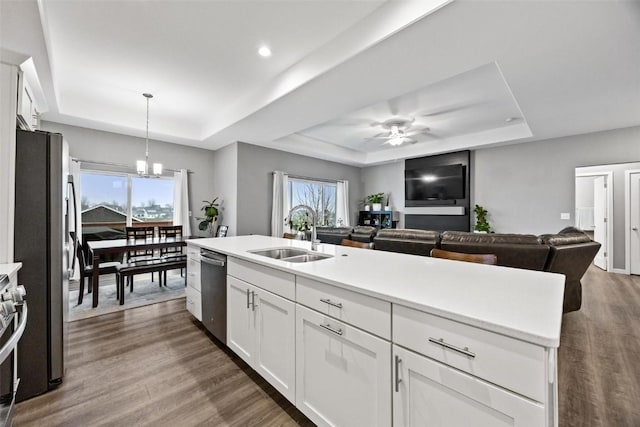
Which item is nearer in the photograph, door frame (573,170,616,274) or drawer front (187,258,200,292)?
drawer front (187,258,200,292)

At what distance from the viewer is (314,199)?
724 centimetres

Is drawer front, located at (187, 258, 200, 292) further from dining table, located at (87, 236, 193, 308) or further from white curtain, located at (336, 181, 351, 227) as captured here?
white curtain, located at (336, 181, 351, 227)

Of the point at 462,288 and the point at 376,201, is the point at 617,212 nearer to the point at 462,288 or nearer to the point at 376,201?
the point at 376,201

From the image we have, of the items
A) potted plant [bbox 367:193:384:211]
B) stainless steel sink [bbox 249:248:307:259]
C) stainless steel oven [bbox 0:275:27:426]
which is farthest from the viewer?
potted plant [bbox 367:193:384:211]

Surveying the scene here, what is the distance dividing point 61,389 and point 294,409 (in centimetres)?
158

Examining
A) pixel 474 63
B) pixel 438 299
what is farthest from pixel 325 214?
pixel 438 299

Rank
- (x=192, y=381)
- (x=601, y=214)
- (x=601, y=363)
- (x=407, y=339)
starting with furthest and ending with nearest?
(x=601, y=214)
(x=601, y=363)
(x=192, y=381)
(x=407, y=339)

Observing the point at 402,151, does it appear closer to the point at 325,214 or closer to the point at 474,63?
the point at 325,214

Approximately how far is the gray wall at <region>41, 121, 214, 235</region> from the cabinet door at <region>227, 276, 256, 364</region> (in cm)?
403

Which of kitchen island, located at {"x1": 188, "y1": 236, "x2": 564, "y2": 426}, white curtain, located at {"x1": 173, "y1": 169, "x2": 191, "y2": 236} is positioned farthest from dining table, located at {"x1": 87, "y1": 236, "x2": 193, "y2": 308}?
kitchen island, located at {"x1": 188, "y1": 236, "x2": 564, "y2": 426}

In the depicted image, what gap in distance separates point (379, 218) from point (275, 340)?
6323mm

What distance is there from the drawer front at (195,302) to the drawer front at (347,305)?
162cm

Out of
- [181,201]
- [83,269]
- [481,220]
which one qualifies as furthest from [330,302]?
[481,220]

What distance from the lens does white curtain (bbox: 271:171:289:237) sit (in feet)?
19.2
